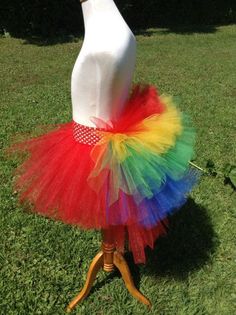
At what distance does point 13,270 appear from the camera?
8.77 feet

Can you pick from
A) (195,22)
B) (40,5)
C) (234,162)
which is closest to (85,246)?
(234,162)

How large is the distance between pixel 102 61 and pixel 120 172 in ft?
1.50

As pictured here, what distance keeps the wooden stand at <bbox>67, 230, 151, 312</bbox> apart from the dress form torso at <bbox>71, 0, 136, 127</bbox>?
72cm

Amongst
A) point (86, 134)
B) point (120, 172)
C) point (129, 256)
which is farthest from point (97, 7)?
point (129, 256)

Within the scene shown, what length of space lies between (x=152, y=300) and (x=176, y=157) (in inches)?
36.9

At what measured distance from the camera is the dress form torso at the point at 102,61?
1.78m

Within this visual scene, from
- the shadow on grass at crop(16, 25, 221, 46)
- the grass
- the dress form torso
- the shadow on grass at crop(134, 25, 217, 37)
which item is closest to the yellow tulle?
the dress form torso

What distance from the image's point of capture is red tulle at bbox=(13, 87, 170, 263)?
1.94m

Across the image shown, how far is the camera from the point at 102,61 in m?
1.79

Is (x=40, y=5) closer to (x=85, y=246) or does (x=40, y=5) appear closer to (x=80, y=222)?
(x=85, y=246)

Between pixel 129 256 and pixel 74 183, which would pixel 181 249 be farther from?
pixel 74 183

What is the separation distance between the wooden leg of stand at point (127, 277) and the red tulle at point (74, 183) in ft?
0.58

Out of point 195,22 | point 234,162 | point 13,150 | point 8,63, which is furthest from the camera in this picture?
point 195,22

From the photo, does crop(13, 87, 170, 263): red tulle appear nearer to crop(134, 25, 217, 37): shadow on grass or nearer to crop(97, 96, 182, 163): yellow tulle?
crop(97, 96, 182, 163): yellow tulle
